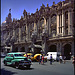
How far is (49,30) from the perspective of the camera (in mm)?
40875

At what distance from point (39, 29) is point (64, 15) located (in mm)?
11142

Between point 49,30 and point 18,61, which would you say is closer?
point 18,61

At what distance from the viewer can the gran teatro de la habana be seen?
3509 centimetres

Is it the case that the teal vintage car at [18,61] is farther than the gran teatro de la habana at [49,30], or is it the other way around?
the gran teatro de la habana at [49,30]

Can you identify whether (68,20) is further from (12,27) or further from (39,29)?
(12,27)

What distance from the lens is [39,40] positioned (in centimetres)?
4119

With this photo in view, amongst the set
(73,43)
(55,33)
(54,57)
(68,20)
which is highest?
(68,20)

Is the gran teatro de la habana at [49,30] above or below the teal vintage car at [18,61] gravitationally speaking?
above

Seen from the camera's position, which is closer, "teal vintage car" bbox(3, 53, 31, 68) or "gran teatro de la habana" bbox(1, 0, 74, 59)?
"teal vintage car" bbox(3, 53, 31, 68)

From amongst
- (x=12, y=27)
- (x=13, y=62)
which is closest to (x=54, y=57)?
(x=13, y=62)

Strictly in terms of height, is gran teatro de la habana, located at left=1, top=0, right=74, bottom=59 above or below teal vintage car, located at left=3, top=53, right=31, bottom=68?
above

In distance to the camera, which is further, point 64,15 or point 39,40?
point 39,40

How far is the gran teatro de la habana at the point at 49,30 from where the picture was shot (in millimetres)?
35094

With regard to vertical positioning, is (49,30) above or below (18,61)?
above
